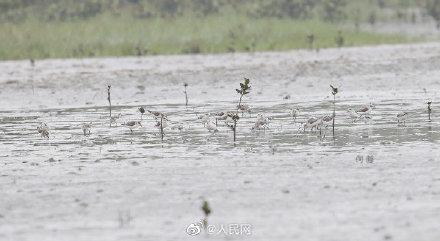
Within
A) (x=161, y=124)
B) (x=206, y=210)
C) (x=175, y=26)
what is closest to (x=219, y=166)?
(x=161, y=124)

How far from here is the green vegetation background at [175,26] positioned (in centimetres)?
4019

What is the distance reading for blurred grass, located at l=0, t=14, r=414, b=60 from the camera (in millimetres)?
39594

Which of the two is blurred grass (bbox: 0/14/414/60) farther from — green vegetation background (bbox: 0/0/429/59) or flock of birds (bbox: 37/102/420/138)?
flock of birds (bbox: 37/102/420/138)

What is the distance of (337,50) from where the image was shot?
40.4 metres

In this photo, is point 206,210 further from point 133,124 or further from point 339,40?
point 339,40

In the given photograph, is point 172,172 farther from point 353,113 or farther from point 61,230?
point 353,113

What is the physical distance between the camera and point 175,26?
4534cm

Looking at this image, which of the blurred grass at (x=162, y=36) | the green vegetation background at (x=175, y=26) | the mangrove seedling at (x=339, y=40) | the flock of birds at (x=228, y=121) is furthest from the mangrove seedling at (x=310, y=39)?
the flock of birds at (x=228, y=121)

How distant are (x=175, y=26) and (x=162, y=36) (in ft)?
9.32

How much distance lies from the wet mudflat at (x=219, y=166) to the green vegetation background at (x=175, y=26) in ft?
37.6

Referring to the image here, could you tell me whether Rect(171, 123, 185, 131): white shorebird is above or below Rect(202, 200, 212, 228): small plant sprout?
above

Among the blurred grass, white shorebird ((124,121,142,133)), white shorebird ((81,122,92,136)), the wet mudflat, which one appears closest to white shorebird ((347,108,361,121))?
the wet mudflat

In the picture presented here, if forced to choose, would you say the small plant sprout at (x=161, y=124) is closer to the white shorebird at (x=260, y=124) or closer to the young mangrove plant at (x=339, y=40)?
the white shorebird at (x=260, y=124)

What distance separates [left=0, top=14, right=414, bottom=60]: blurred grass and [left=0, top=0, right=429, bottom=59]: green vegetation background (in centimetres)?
3
